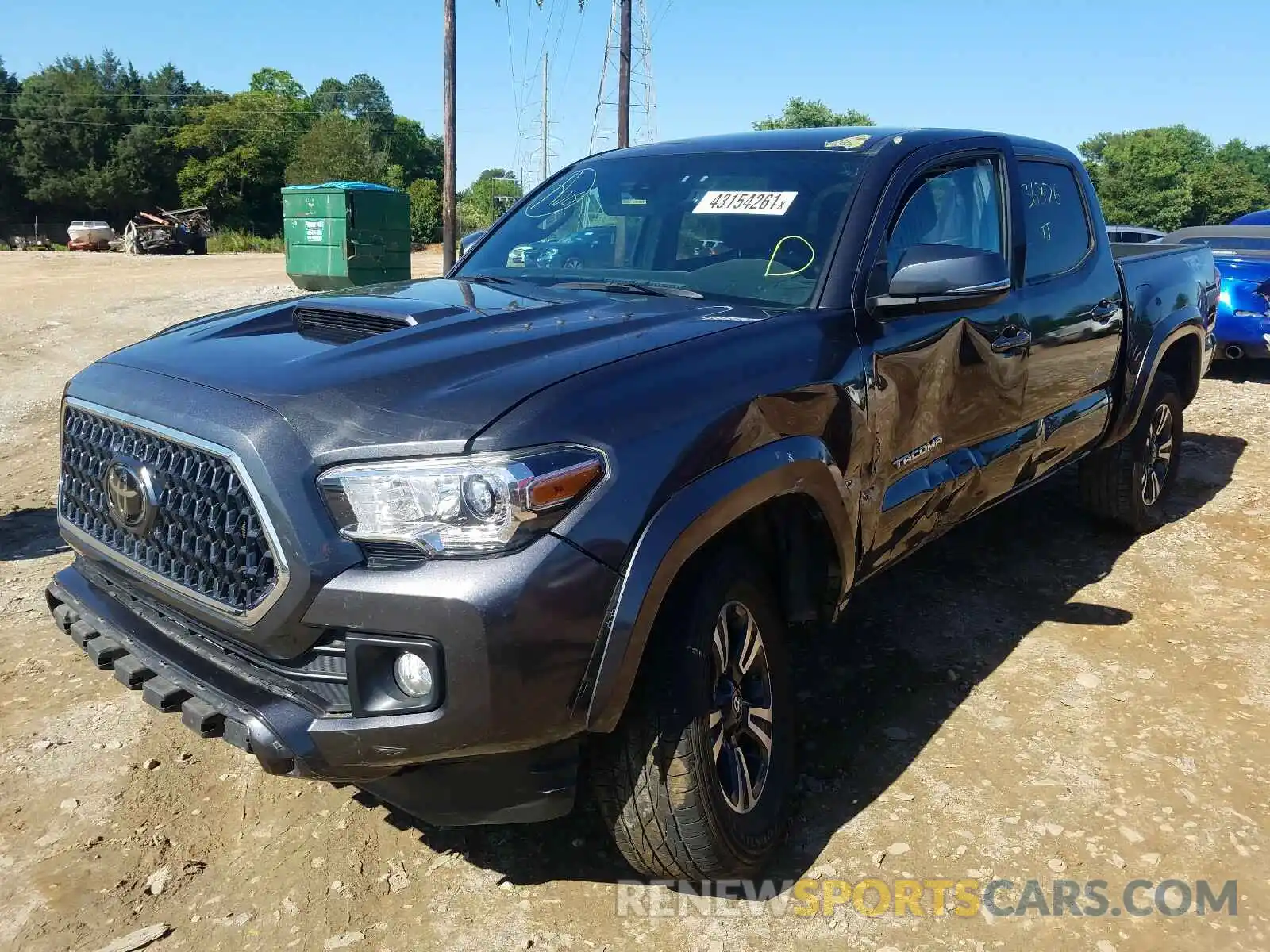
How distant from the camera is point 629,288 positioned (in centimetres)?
325

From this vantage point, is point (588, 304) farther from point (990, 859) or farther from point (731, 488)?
point (990, 859)

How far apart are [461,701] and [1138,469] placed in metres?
4.45

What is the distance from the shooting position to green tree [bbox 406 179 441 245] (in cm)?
4431

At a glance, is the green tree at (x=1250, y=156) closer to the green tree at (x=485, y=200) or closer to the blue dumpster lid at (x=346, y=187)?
the green tree at (x=485, y=200)

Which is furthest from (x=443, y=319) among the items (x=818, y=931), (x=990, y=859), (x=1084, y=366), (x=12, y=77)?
(x=12, y=77)

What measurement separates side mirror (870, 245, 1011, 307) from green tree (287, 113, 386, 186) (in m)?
51.2

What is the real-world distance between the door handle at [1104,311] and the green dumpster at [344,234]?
10.6 metres

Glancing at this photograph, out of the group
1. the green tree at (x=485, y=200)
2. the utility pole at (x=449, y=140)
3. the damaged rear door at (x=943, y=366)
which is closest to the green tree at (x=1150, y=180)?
the green tree at (x=485, y=200)

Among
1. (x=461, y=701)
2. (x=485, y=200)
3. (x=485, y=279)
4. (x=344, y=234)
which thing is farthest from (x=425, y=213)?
(x=461, y=701)

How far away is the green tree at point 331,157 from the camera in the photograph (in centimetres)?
5144

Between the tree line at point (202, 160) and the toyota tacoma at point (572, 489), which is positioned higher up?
the tree line at point (202, 160)

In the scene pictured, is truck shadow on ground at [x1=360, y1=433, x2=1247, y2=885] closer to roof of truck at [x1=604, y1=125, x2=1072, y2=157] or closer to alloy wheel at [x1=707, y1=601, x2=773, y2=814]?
alloy wheel at [x1=707, y1=601, x2=773, y2=814]

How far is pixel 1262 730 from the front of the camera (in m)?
3.58

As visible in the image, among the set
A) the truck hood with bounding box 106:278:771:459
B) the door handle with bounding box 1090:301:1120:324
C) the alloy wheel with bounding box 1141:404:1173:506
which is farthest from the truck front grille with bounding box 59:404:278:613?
the alloy wheel with bounding box 1141:404:1173:506
